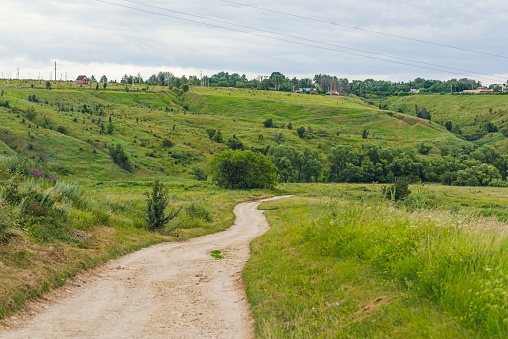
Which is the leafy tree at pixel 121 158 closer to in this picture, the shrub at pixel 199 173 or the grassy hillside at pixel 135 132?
the grassy hillside at pixel 135 132

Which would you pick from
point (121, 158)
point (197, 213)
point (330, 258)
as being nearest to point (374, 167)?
point (121, 158)

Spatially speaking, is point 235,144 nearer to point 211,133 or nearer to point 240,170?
point 211,133

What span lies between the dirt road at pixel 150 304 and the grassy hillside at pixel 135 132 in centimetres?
7574

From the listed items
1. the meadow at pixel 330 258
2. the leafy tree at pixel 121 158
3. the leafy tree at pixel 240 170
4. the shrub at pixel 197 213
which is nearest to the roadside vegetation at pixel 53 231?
the meadow at pixel 330 258

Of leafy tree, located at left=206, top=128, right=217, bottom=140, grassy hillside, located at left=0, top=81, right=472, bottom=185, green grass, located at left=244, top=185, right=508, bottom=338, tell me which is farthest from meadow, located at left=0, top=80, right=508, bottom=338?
leafy tree, located at left=206, top=128, right=217, bottom=140

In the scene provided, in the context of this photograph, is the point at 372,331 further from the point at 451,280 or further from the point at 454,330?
the point at 451,280

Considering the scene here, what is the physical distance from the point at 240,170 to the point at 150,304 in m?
57.8

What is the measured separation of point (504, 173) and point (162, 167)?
3891 inches

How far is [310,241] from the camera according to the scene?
12844 mm

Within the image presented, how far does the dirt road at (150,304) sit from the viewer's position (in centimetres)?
767

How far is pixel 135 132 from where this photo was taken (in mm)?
127875

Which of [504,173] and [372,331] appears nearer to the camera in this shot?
[372,331]

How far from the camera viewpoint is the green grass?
6172mm

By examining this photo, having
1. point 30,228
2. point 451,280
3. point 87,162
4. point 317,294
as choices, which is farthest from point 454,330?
point 87,162
